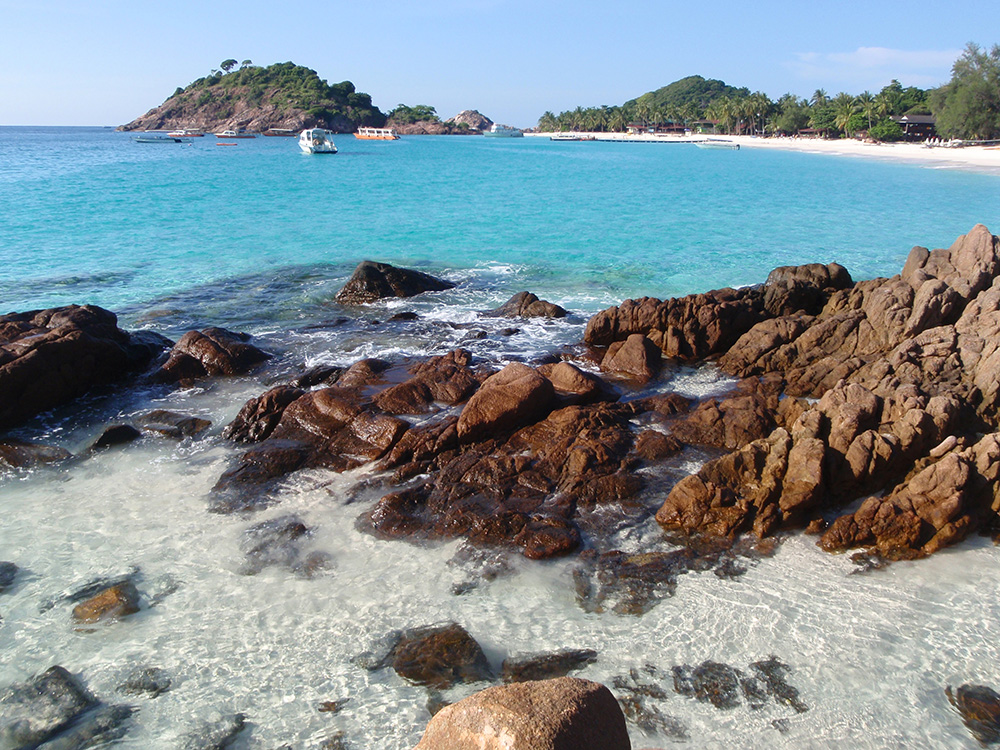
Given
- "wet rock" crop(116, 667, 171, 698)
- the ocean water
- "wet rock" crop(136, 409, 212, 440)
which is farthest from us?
"wet rock" crop(136, 409, 212, 440)

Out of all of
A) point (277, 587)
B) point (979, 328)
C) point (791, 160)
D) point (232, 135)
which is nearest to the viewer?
point (277, 587)

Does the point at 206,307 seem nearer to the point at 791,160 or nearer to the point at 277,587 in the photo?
the point at 277,587

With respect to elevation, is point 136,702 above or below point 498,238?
below

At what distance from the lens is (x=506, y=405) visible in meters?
11.4

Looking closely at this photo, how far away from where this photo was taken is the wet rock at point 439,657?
6.70m

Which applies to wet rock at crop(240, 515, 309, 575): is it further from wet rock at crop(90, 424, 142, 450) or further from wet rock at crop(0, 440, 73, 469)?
wet rock at crop(0, 440, 73, 469)

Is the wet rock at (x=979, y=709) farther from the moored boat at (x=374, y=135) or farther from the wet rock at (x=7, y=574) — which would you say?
the moored boat at (x=374, y=135)

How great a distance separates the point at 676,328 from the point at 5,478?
541 inches

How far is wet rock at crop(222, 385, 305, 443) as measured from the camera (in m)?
11.9

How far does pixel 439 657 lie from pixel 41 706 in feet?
12.9

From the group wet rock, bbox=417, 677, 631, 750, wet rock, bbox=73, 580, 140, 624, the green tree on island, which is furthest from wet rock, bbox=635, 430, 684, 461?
the green tree on island

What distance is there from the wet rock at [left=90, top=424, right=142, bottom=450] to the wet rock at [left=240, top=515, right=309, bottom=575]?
4.31 m

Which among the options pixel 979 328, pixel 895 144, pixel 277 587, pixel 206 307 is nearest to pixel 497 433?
pixel 277 587

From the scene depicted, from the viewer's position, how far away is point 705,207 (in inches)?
1809
